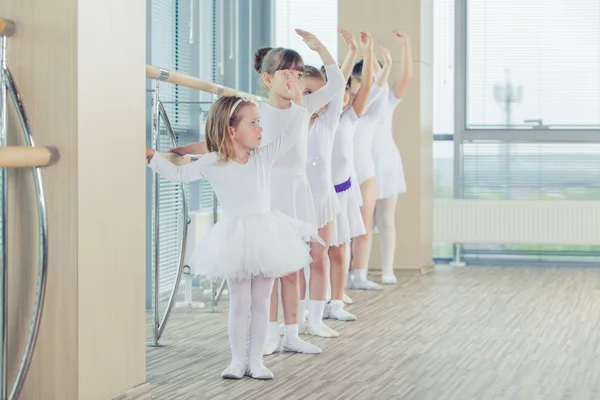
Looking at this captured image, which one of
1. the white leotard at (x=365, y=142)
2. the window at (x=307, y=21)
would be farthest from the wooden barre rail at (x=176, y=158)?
the window at (x=307, y=21)

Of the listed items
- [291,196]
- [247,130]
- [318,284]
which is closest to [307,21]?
[318,284]

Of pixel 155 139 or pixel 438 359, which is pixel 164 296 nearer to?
pixel 155 139

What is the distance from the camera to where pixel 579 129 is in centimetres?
793

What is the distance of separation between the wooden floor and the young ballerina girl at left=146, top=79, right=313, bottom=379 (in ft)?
0.58

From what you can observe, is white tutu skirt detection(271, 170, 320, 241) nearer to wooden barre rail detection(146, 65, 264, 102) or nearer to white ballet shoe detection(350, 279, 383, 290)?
wooden barre rail detection(146, 65, 264, 102)

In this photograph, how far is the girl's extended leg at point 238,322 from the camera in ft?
11.9

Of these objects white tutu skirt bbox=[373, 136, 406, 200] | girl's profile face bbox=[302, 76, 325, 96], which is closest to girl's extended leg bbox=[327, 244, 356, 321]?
girl's profile face bbox=[302, 76, 325, 96]

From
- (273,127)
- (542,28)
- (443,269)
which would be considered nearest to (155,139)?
(273,127)

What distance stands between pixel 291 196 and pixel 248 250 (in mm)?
648

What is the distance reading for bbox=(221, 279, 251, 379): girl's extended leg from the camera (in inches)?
143

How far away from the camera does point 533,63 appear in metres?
7.98

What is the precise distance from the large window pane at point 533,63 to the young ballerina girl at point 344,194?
123 inches

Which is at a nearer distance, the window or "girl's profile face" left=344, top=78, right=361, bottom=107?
"girl's profile face" left=344, top=78, right=361, bottom=107

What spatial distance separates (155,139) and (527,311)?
7.22 feet
